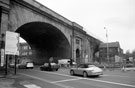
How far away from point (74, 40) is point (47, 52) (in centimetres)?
1121

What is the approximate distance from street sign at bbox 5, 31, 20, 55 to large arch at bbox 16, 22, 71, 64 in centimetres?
1994

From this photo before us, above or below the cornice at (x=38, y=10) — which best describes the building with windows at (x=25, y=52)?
below

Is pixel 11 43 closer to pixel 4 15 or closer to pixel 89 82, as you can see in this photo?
pixel 4 15

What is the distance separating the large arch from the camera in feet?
125

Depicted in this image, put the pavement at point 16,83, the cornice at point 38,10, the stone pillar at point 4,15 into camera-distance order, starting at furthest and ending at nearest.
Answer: the cornice at point 38,10 < the stone pillar at point 4,15 < the pavement at point 16,83

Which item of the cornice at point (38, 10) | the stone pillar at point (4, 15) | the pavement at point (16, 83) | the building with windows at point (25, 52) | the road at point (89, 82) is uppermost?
the cornice at point (38, 10)

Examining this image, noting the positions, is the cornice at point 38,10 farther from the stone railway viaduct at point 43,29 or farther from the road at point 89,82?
the road at point 89,82

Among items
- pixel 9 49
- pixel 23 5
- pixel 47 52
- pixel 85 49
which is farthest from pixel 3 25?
pixel 85 49

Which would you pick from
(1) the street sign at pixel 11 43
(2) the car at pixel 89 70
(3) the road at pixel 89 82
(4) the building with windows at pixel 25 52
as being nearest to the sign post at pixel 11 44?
(1) the street sign at pixel 11 43

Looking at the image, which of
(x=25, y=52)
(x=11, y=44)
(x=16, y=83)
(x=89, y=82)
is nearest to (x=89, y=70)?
(x=89, y=82)

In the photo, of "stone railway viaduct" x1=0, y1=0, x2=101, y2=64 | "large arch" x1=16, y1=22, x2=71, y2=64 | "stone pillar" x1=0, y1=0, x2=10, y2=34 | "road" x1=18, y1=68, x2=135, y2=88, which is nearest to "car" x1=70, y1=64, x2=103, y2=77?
"road" x1=18, y1=68, x2=135, y2=88

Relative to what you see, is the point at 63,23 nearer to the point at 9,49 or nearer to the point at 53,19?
the point at 53,19

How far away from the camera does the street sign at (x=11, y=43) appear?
548 inches

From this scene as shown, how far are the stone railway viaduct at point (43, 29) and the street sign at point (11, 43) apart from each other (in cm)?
540
